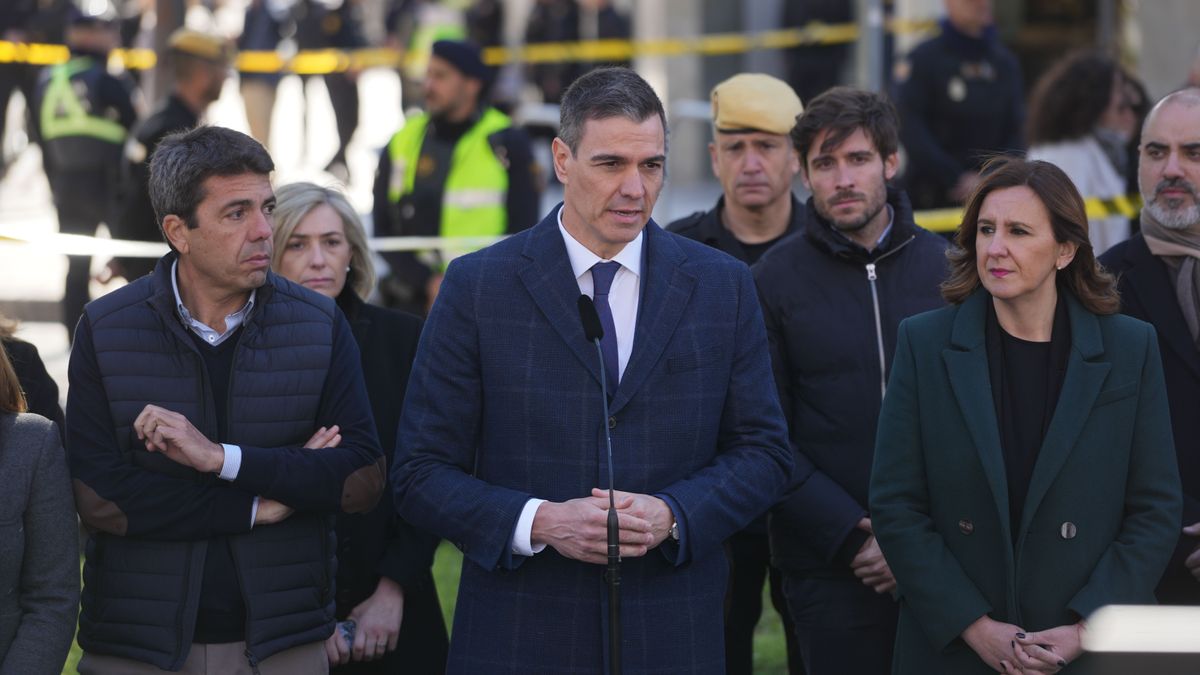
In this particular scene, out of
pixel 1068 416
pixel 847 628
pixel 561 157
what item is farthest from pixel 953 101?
pixel 561 157


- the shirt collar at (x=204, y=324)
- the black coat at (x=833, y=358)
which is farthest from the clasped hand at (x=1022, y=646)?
the shirt collar at (x=204, y=324)

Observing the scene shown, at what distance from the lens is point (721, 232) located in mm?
6297

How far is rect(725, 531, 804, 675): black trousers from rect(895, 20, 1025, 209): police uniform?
4349mm

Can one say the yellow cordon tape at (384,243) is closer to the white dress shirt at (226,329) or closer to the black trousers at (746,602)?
the black trousers at (746,602)

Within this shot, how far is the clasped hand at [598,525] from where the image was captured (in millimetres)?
3967

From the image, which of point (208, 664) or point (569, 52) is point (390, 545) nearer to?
point (208, 664)

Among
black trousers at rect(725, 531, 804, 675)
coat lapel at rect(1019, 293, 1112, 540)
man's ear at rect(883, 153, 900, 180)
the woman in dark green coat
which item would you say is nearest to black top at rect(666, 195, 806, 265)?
man's ear at rect(883, 153, 900, 180)

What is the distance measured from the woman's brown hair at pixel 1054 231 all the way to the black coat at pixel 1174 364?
601 mm

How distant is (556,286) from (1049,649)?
152 centimetres

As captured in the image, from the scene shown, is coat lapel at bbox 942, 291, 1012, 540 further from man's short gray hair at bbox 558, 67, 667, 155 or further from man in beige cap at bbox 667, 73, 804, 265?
man in beige cap at bbox 667, 73, 804, 265

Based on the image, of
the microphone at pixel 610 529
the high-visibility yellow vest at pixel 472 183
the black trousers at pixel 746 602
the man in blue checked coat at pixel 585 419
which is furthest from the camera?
the high-visibility yellow vest at pixel 472 183

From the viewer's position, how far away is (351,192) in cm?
1786

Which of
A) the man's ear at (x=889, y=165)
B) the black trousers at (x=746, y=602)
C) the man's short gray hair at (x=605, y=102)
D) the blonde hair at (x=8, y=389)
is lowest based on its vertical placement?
the black trousers at (x=746, y=602)

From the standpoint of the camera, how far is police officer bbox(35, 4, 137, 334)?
11.8 metres
